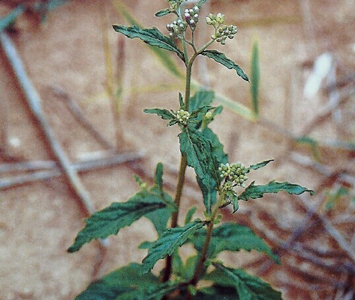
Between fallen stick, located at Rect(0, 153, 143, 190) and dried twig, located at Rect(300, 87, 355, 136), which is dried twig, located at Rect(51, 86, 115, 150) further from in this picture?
dried twig, located at Rect(300, 87, 355, 136)

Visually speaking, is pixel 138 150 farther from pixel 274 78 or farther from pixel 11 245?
pixel 274 78

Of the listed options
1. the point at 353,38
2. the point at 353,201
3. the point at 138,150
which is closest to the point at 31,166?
the point at 138,150

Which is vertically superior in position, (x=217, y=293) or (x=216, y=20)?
(x=216, y=20)

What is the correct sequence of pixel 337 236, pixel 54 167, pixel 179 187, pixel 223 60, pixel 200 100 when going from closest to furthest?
pixel 223 60, pixel 179 187, pixel 200 100, pixel 337 236, pixel 54 167

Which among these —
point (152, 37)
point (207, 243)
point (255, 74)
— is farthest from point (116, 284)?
point (255, 74)

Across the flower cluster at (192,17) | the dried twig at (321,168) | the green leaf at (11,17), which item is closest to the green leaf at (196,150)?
the flower cluster at (192,17)

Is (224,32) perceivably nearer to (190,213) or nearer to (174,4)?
(174,4)
